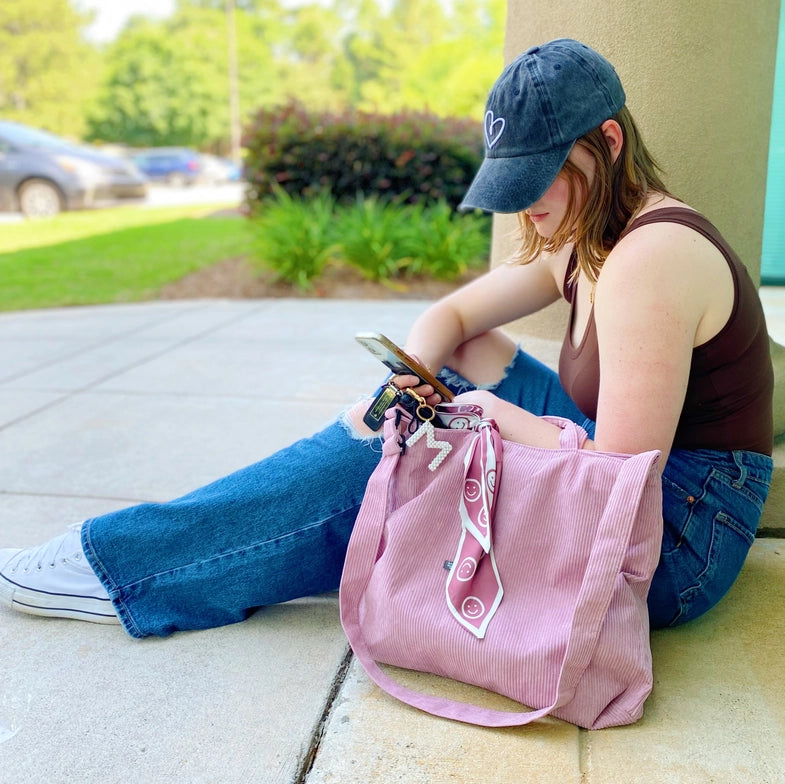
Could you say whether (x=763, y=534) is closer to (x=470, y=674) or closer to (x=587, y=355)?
(x=587, y=355)

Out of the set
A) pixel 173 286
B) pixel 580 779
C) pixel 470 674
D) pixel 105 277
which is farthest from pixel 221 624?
pixel 105 277

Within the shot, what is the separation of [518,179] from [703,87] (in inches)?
46.0

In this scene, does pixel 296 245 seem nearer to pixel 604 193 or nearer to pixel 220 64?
pixel 604 193

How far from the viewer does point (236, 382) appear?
4.26m

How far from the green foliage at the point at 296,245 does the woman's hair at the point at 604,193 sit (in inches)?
210

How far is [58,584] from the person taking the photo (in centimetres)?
202

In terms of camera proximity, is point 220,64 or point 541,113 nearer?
point 541,113

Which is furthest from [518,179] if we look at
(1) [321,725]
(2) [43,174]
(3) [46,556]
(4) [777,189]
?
(2) [43,174]

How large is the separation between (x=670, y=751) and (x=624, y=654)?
0.20m

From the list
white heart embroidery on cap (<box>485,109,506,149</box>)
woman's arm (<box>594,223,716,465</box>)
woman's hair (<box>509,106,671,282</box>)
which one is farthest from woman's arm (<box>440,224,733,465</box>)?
white heart embroidery on cap (<box>485,109,506,149</box>)

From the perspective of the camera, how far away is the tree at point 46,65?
109ft

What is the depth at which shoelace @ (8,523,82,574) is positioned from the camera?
1.98 metres

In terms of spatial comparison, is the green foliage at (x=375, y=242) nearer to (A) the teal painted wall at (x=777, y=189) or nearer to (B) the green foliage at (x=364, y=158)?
(B) the green foliage at (x=364, y=158)

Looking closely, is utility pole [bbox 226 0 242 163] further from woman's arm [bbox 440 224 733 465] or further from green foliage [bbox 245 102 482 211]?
woman's arm [bbox 440 224 733 465]
